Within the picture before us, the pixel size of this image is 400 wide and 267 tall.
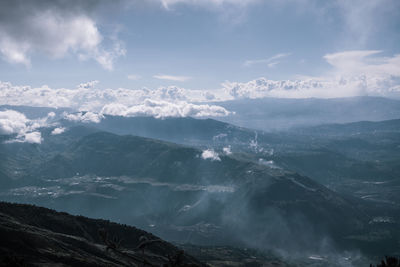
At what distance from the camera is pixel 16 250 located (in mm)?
100500

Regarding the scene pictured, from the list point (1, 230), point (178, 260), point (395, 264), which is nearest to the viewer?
point (178, 260)

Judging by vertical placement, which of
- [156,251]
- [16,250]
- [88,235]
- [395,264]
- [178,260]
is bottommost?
[156,251]

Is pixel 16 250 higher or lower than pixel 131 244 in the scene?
higher

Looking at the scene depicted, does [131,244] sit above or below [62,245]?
below

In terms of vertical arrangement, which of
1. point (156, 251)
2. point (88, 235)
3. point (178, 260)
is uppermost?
point (178, 260)

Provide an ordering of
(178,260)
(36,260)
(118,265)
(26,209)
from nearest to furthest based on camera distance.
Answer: (178,260), (36,260), (118,265), (26,209)

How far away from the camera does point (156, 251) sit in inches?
7736

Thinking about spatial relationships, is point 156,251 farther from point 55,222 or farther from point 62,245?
point 62,245

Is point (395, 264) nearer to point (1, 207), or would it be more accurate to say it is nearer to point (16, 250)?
point (16, 250)

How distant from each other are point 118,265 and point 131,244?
Result: 75.2m

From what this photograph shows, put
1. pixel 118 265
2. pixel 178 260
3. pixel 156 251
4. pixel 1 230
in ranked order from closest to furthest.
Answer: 1. pixel 178 260
2. pixel 1 230
3. pixel 118 265
4. pixel 156 251

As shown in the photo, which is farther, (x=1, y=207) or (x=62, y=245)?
(x=1, y=207)

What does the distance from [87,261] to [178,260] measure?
10388 cm

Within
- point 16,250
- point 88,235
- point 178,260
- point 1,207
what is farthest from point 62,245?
point 178,260
